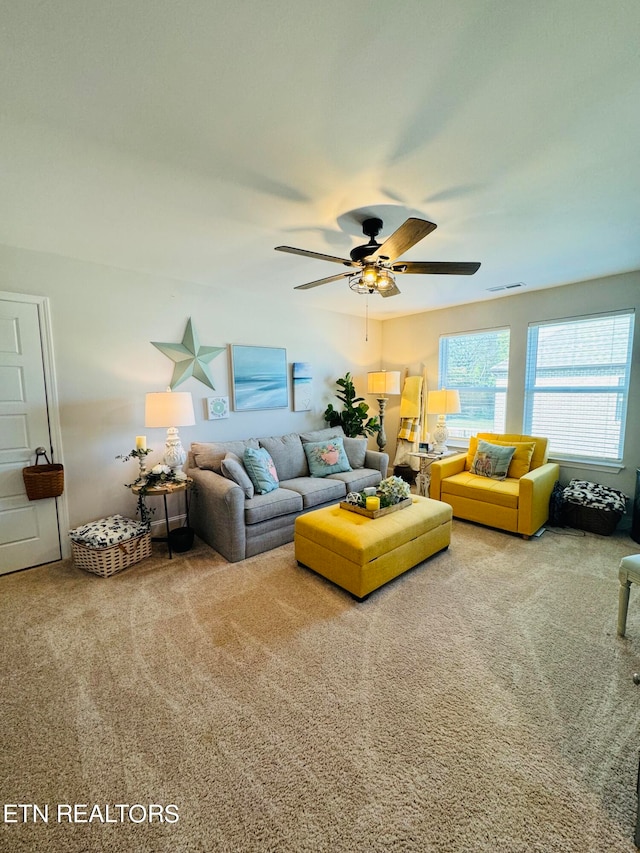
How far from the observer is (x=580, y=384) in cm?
380

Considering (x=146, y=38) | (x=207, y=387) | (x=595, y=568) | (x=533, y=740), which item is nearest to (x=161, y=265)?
(x=207, y=387)

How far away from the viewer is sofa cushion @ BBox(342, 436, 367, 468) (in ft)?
14.4

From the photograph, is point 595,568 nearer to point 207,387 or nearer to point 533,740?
point 533,740

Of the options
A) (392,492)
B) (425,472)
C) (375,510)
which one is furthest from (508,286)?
(375,510)

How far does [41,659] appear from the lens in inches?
75.2

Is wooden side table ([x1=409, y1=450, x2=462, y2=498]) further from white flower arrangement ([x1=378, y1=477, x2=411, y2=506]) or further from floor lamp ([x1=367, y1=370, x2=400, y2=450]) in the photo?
white flower arrangement ([x1=378, y1=477, x2=411, y2=506])

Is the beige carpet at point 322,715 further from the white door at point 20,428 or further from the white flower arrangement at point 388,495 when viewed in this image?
the white flower arrangement at point 388,495

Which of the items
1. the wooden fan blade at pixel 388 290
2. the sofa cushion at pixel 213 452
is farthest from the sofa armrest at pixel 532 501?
the sofa cushion at pixel 213 452

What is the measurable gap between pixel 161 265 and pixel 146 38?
2.20 meters

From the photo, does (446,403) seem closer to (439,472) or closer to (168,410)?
(439,472)

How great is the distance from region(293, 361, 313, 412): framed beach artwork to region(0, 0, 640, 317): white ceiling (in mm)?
2002

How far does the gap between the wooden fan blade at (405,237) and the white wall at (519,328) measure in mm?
2783

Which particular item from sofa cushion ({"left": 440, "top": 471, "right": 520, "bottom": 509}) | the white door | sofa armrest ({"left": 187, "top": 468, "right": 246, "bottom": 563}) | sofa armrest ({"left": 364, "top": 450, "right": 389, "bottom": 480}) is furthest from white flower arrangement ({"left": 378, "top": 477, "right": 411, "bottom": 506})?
the white door

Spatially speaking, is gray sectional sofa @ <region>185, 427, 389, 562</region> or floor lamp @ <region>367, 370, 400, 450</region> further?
floor lamp @ <region>367, 370, 400, 450</region>
